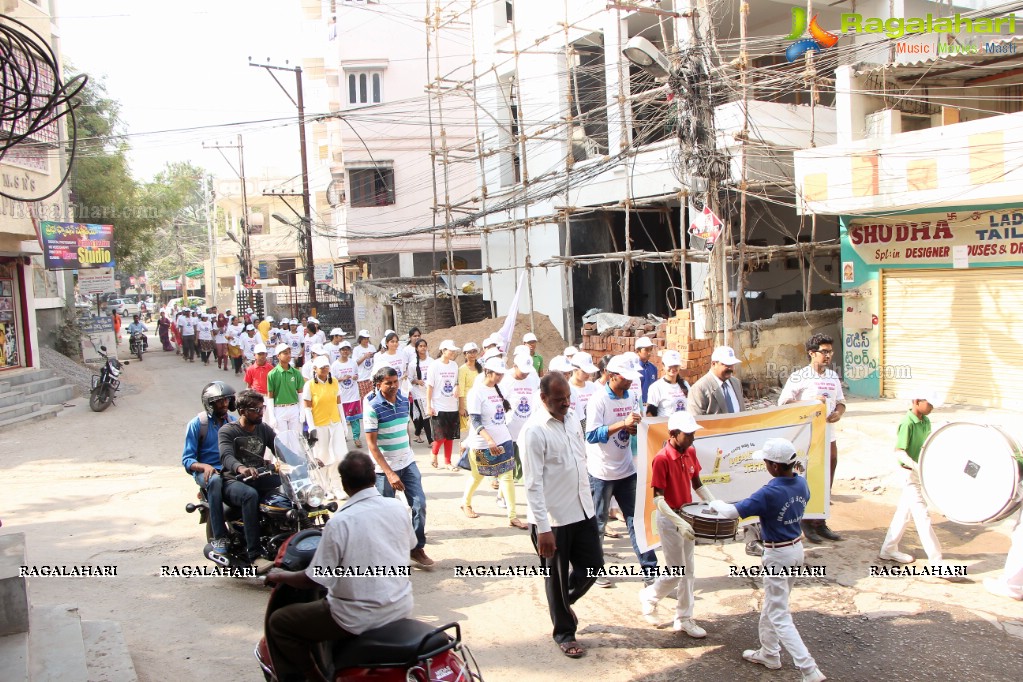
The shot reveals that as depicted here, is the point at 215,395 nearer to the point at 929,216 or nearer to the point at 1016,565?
the point at 1016,565

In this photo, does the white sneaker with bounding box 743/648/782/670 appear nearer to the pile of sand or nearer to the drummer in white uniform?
the drummer in white uniform

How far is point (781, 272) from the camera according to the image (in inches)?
798

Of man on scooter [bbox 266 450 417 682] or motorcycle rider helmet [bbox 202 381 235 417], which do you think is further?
motorcycle rider helmet [bbox 202 381 235 417]

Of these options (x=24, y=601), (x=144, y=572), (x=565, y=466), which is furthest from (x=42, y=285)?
(x=565, y=466)

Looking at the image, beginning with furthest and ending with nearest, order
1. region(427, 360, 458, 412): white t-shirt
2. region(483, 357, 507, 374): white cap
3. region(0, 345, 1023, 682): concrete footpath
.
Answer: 1. region(427, 360, 458, 412): white t-shirt
2. region(483, 357, 507, 374): white cap
3. region(0, 345, 1023, 682): concrete footpath

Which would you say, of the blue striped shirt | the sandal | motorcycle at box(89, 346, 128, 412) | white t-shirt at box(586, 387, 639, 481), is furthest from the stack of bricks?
motorcycle at box(89, 346, 128, 412)

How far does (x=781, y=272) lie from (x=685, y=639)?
1664cm

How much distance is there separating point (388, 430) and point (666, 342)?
680cm

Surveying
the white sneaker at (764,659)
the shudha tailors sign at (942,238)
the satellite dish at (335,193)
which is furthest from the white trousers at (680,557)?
the satellite dish at (335,193)

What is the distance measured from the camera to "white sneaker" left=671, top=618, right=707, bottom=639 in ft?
17.2

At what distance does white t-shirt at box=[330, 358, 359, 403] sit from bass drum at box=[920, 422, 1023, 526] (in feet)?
25.8

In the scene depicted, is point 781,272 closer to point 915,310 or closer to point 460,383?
point 915,310

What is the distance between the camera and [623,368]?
6.23 meters

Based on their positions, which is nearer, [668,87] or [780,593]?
[780,593]
